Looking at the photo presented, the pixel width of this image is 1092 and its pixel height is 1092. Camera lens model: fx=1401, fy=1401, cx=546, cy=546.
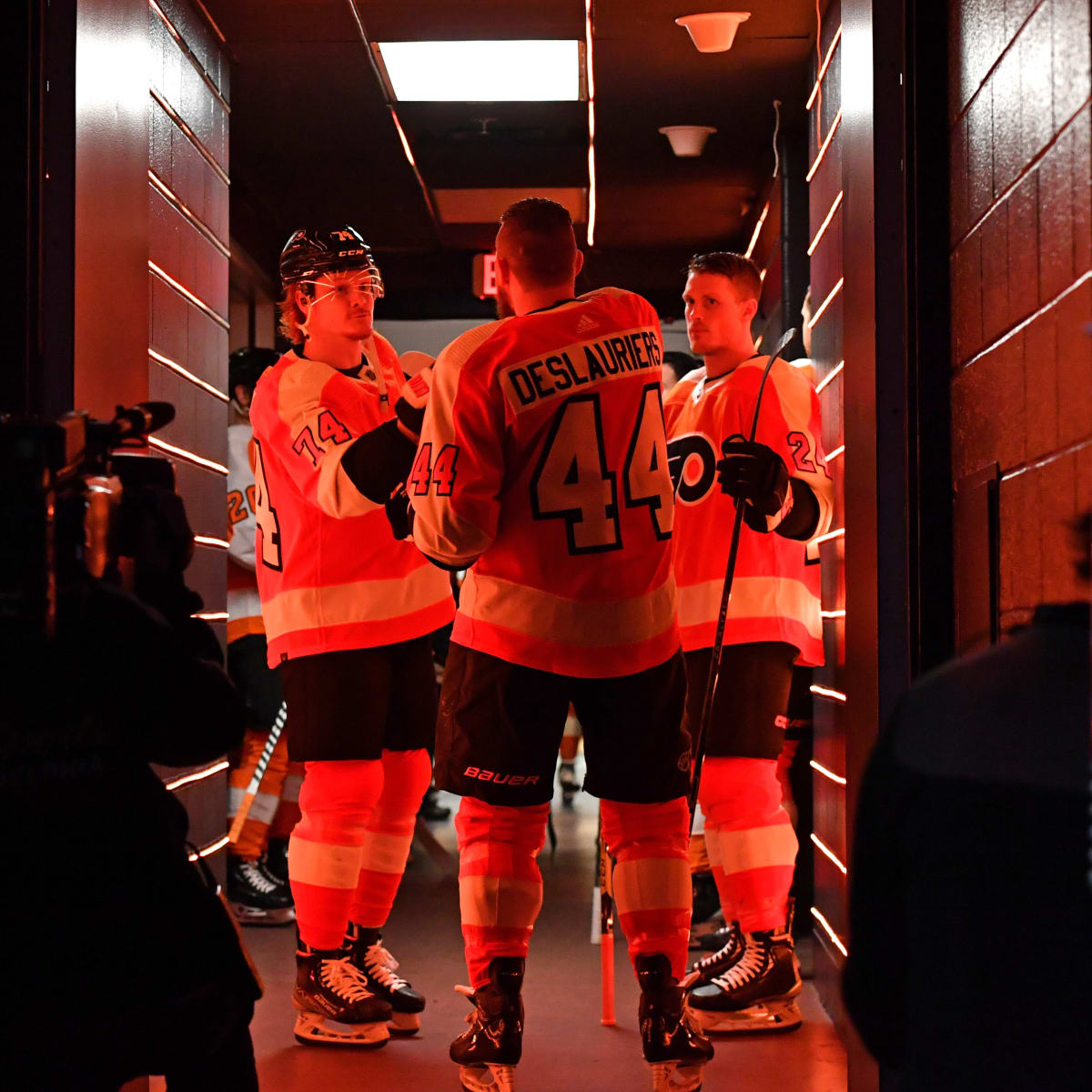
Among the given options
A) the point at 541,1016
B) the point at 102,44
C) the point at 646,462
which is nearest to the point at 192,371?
the point at 102,44

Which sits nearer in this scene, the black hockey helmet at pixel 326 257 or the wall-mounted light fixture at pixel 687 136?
the black hockey helmet at pixel 326 257

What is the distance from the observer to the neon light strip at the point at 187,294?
3199 millimetres

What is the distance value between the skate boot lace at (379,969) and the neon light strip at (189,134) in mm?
1985

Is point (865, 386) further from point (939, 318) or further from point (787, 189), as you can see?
point (787, 189)

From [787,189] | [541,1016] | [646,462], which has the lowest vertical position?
[541,1016]

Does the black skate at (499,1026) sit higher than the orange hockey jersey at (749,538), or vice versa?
the orange hockey jersey at (749,538)

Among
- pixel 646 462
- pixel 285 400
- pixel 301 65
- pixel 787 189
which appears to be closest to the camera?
pixel 646 462

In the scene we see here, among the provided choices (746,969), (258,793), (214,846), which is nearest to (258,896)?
(258,793)

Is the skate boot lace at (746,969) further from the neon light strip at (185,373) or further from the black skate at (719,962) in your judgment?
the neon light strip at (185,373)

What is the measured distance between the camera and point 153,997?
4.75 feet

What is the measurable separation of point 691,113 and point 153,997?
398 cm

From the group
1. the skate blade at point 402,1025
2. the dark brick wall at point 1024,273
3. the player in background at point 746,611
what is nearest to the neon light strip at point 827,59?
the player in background at point 746,611

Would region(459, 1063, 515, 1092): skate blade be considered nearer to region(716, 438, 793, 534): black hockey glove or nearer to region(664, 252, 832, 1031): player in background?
region(664, 252, 832, 1031): player in background

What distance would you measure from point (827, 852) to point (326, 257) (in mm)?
1886
